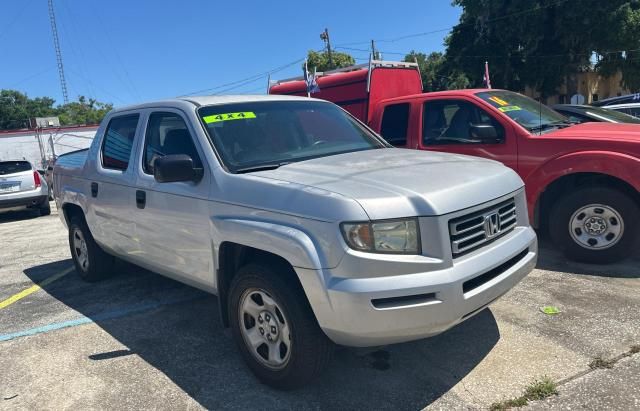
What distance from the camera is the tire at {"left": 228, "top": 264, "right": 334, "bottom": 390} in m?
2.89

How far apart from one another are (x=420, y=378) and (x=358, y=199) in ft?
4.24

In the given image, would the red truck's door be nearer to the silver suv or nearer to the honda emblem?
the honda emblem

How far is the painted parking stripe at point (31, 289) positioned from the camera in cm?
534

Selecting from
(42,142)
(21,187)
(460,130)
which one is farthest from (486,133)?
(42,142)

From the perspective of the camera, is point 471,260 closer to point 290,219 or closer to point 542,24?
point 290,219

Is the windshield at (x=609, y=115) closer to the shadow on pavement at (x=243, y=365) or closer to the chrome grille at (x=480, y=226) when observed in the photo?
the shadow on pavement at (x=243, y=365)

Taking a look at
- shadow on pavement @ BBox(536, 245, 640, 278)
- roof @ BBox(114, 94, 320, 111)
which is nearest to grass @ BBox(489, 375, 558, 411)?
shadow on pavement @ BBox(536, 245, 640, 278)

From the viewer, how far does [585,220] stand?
5066mm

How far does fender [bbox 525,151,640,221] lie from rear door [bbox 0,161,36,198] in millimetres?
10731

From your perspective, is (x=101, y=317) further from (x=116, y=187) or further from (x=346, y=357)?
(x=346, y=357)

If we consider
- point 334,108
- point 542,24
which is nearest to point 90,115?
point 542,24

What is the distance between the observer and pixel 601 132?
520 centimetres

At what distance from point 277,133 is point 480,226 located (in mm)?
1676

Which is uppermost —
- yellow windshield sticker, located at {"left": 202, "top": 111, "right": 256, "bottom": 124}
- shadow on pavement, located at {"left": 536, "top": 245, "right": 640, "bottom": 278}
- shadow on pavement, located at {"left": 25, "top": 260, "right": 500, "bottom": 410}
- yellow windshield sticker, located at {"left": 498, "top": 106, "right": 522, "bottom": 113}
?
yellow windshield sticker, located at {"left": 202, "top": 111, "right": 256, "bottom": 124}
